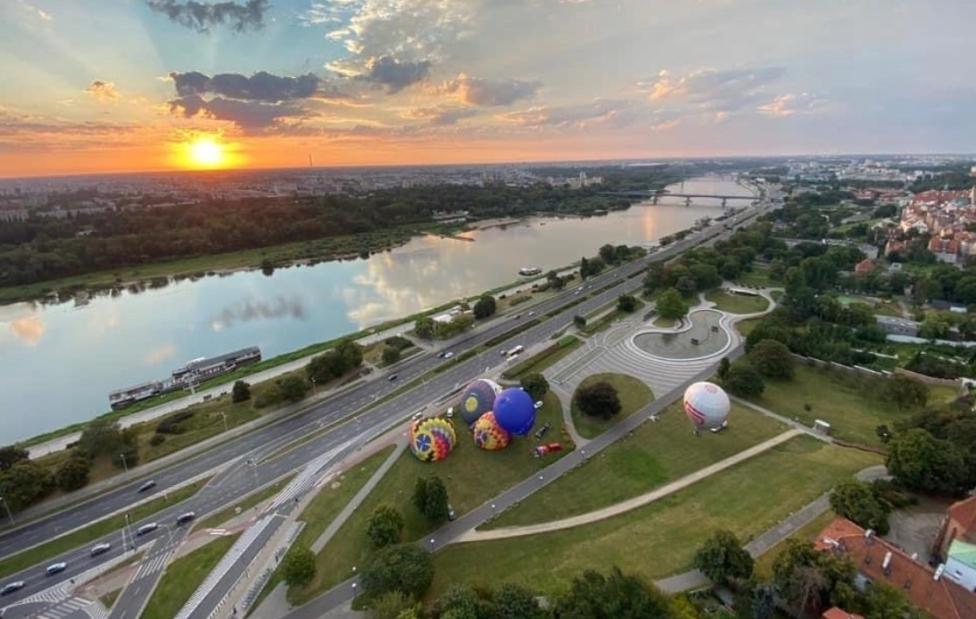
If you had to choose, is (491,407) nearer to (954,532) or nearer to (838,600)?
(838,600)

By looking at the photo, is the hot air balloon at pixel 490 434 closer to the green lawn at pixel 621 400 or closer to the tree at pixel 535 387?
the tree at pixel 535 387

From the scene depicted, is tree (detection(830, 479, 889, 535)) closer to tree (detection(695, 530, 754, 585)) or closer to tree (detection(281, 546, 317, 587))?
tree (detection(695, 530, 754, 585))

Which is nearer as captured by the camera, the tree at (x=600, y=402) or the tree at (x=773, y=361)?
the tree at (x=600, y=402)

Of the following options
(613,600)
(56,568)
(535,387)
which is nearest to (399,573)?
(613,600)

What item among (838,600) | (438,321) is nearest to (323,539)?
(838,600)

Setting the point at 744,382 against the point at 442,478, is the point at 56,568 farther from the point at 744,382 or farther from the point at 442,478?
the point at 744,382

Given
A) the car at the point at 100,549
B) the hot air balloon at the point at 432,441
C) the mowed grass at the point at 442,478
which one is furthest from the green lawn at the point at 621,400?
the car at the point at 100,549
